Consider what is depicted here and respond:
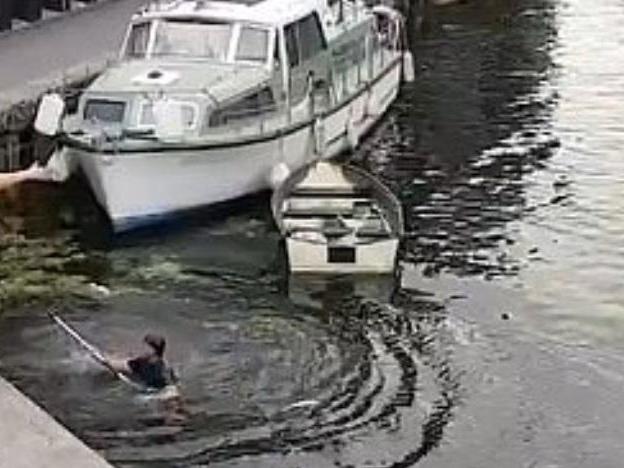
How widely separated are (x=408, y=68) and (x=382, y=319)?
43.9ft

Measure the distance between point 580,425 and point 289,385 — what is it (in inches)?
124

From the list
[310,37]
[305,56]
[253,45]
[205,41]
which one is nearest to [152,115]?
[205,41]

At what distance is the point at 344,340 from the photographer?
65.5 feet

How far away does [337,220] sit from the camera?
23.6 m

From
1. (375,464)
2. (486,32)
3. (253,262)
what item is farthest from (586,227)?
(486,32)

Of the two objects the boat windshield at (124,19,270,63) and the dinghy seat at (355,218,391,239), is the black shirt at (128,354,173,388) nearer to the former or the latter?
the dinghy seat at (355,218,391,239)

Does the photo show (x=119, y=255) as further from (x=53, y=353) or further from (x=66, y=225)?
(x=53, y=353)

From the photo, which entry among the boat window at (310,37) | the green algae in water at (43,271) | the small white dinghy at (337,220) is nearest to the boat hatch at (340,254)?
the small white dinghy at (337,220)

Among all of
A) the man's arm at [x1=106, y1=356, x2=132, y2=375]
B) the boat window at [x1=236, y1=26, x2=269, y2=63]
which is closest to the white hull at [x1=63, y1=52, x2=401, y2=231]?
the boat window at [x1=236, y1=26, x2=269, y2=63]

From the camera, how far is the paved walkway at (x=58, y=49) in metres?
26.5

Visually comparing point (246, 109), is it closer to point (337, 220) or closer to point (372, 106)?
point (337, 220)

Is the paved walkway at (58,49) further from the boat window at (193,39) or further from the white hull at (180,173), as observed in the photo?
the white hull at (180,173)

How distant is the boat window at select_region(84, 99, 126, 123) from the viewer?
78.9 ft

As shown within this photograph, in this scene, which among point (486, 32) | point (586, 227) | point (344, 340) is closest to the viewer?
point (344, 340)
